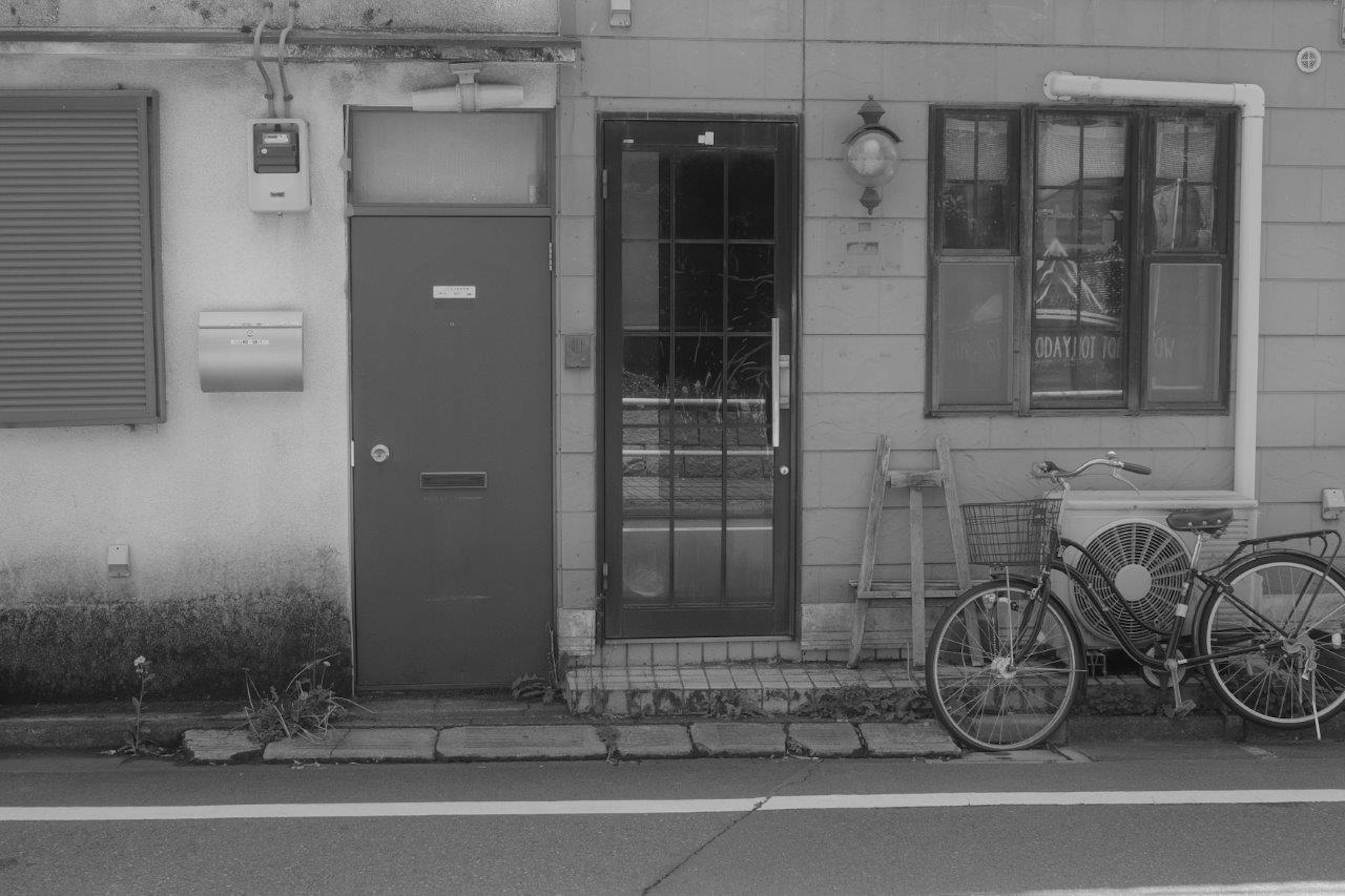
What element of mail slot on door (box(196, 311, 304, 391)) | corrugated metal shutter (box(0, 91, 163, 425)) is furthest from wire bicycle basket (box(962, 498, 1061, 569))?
corrugated metal shutter (box(0, 91, 163, 425))

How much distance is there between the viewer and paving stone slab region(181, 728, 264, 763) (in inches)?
249

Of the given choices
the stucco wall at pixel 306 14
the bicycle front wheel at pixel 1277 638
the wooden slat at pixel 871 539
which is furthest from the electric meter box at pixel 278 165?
the bicycle front wheel at pixel 1277 638

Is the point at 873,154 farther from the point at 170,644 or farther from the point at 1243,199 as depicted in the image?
the point at 170,644

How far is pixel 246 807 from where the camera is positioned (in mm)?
5574

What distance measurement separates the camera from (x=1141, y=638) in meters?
6.83

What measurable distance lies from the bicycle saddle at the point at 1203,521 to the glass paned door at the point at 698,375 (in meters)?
2.01

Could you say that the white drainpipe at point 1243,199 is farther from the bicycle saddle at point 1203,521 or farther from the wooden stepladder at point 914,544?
the wooden stepladder at point 914,544

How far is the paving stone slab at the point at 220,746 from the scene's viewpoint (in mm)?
6316

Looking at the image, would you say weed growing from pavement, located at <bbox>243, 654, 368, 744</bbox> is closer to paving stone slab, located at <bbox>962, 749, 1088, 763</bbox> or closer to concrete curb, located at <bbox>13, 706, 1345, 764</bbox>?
concrete curb, located at <bbox>13, 706, 1345, 764</bbox>

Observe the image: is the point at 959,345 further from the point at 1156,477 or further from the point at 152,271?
the point at 152,271

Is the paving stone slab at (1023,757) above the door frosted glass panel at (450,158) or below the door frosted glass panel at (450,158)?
below

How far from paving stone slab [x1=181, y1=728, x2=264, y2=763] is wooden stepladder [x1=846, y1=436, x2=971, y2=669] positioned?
3.15m

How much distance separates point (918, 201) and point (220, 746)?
4.54 metres

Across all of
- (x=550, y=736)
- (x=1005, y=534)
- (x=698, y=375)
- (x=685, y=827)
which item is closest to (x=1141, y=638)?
(x=1005, y=534)
